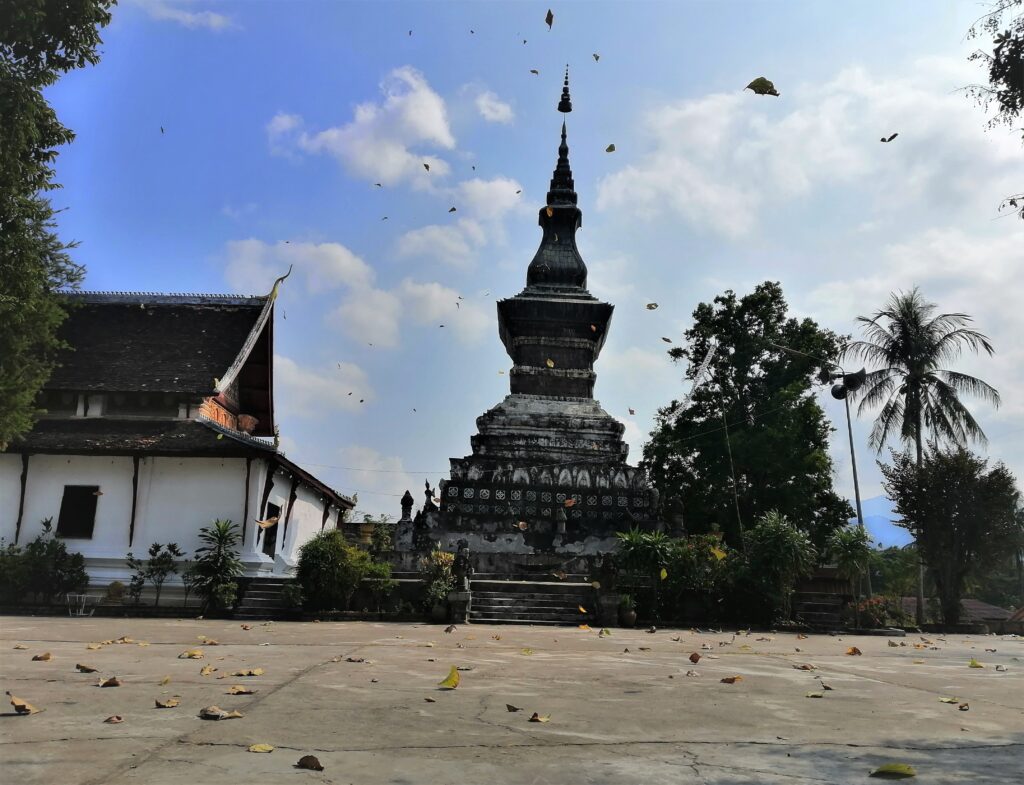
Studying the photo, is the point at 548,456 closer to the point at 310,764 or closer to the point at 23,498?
the point at 23,498

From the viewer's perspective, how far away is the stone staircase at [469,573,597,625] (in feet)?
50.4

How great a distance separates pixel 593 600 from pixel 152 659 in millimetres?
10028

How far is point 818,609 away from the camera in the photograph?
16.8 m

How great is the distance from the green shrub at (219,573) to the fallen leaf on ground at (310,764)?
1341 centimetres

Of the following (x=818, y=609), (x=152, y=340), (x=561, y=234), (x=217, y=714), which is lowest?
(x=818, y=609)

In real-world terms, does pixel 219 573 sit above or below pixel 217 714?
above

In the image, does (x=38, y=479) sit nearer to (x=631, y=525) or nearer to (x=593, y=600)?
(x=593, y=600)

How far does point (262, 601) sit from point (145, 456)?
4.77 meters

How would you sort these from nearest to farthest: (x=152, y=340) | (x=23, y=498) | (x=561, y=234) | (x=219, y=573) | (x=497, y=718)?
(x=497, y=718)
(x=219, y=573)
(x=23, y=498)
(x=152, y=340)
(x=561, y=234)

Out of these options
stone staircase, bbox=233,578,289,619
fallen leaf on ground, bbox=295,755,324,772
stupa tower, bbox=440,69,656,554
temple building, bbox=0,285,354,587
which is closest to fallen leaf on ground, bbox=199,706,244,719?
fallen leaf on ground, bbox=295,755,324,772

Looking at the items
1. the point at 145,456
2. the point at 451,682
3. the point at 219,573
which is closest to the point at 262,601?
the point at 219,573

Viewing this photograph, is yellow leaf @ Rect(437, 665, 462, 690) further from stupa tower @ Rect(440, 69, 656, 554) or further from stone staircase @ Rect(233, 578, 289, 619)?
stupa tower @ Rect(440, 69, 656, 554)

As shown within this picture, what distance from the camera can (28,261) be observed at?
40.5ft

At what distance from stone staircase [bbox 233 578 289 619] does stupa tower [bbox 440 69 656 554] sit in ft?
24.7
